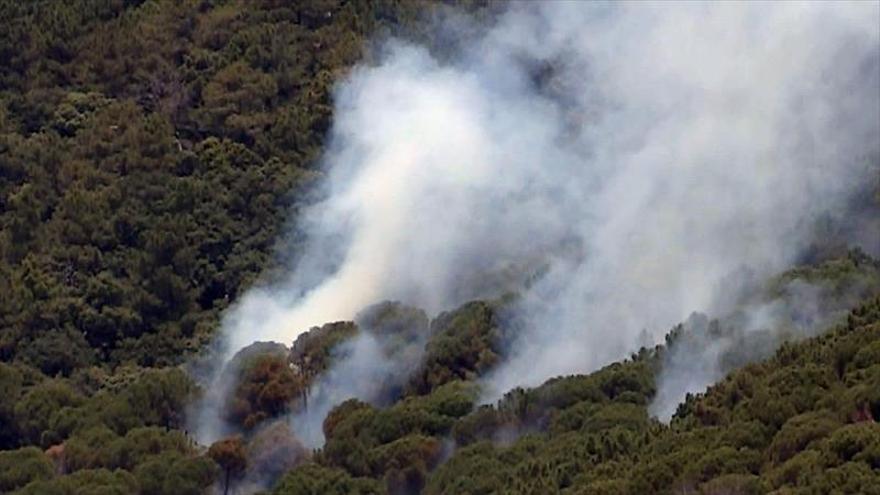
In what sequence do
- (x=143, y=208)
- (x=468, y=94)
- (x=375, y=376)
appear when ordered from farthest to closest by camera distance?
(x=468, y=94), (x=143, y=208), (x=375, y=376)

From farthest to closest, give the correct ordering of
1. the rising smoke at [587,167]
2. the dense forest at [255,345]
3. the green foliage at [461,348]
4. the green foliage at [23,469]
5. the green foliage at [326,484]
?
the rising smoke at [587,167], the green foliage at [461,348], the green foliage at [23,469], the green foliage at [326,484], the dense forest at [255,345]

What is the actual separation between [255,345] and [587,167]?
8.39 metres

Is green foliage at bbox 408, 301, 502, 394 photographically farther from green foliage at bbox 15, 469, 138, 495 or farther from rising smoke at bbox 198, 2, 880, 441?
green foliage at bbox 15, 469, 138, 495

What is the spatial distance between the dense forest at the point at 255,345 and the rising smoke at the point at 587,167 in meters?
0.73

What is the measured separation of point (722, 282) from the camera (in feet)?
151

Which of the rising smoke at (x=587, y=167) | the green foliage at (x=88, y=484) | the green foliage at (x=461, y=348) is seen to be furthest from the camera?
the rising smoke at (x=587, y=167)

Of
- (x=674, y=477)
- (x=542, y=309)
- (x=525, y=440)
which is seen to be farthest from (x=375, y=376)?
(x=674, y=477)

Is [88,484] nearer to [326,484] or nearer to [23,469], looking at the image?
[23,469]

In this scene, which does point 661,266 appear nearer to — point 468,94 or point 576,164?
point 576,164

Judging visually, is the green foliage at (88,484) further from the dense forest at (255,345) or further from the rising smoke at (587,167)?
the rising smoke at (587,167)

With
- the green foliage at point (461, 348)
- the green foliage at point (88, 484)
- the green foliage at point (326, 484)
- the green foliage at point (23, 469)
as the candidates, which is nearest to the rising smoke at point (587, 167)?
the green foliage at point (461, 348)

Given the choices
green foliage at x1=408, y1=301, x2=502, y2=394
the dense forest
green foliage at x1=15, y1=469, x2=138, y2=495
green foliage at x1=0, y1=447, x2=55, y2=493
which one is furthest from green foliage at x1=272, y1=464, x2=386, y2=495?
green foliage at x1=408, y1=301, x2=502, y2=394

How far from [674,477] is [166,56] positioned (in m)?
26.3

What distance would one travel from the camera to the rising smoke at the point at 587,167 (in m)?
47.1
